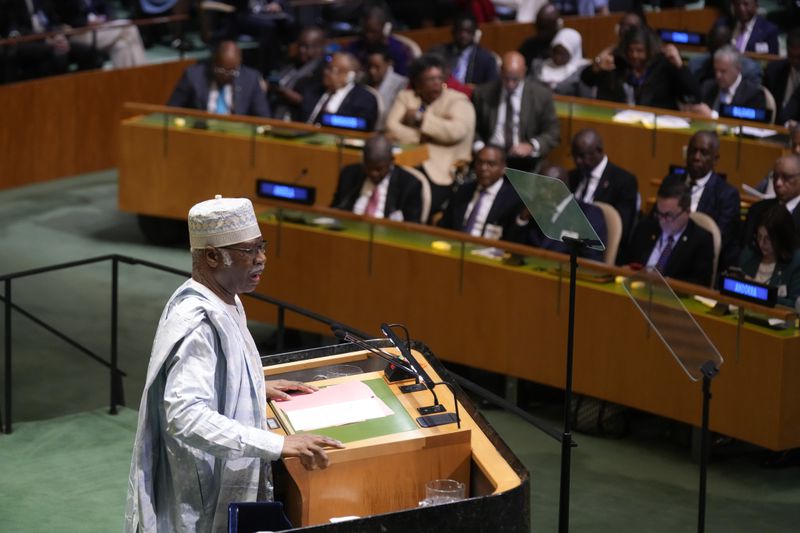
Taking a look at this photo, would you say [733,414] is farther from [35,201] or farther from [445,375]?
[35,201]

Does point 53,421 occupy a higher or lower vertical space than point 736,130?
lower

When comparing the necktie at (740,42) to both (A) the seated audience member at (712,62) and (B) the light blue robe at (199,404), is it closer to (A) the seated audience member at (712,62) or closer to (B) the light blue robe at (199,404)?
(A) the seated audience member at (712,62)

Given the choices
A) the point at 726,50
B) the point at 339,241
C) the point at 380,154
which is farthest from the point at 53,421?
the point at 726,50

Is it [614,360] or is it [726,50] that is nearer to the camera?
[614,360]

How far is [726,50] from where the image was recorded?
31.2 feet

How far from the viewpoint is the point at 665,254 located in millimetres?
6898

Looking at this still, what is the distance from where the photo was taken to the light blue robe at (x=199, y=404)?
3.21 meters

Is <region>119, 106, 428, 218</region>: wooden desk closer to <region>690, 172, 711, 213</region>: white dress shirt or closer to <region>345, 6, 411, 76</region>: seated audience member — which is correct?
<region>690, 172, 711, 213</region>: white dress shirt

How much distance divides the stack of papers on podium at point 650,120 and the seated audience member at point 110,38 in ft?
13.9

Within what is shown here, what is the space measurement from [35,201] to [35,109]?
74cm

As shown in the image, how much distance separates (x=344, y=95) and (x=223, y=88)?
32.8 inches

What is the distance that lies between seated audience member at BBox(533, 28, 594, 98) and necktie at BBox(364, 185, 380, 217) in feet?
10.1

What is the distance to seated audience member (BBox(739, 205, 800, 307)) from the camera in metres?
6.39

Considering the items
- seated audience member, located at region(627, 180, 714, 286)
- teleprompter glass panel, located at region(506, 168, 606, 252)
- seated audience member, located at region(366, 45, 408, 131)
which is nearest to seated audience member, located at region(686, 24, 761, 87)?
seated audience member, located at region(366, 45, 408, 131)
